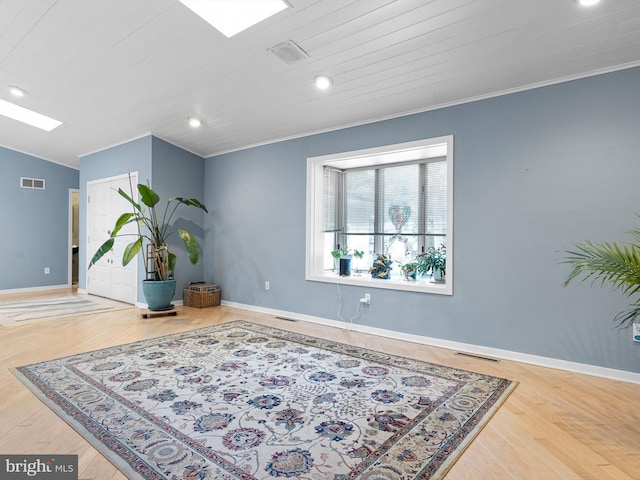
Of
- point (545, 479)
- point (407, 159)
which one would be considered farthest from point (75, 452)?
point (407, 159)

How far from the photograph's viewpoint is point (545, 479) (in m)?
1.71

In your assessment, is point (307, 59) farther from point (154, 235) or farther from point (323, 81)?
point (154, 235)

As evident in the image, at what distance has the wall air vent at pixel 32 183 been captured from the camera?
7.23 m

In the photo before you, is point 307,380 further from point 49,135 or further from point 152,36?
point 49,135

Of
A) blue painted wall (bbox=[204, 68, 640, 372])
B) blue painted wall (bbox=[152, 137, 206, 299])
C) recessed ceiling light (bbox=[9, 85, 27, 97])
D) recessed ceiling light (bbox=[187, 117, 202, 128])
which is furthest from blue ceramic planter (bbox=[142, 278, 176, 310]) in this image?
Answer: recessed ceiling light (bbox=[9, 85, 27, 97])

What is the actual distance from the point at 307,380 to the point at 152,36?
3.14 metres

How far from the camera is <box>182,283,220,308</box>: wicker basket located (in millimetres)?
5672

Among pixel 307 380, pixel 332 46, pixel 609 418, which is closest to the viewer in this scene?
pixel 609 418

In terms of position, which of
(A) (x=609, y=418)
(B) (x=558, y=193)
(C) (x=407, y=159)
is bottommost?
(A) (x=609, y=418)

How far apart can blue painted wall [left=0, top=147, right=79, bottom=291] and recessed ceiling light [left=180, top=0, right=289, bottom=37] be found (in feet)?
21.3

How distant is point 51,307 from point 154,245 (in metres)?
2.01

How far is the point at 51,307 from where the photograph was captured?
223 inches

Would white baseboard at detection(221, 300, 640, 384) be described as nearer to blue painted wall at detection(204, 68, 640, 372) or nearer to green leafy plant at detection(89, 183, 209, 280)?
blue painted wall at detection(204, 68, 640, 372)

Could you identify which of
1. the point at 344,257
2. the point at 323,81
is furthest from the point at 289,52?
the point at 344,257
